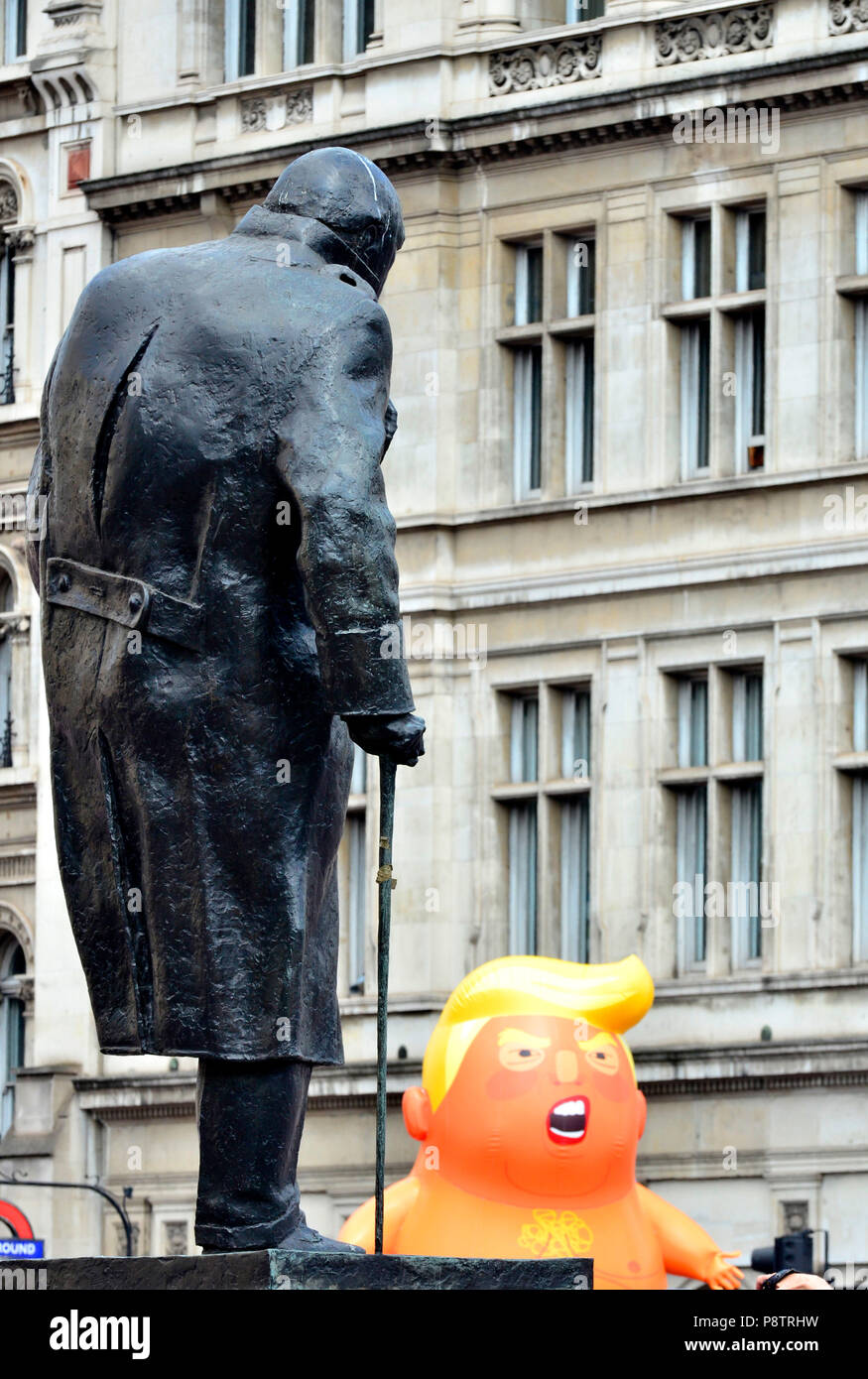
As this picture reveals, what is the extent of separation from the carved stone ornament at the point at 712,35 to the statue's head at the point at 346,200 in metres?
24.8

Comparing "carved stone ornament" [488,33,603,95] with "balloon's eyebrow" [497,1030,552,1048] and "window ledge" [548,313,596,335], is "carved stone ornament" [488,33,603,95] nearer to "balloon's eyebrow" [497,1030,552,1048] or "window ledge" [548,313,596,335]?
"window ledge" [548,313,596,335]

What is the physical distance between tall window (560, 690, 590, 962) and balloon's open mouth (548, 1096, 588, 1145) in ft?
28.1

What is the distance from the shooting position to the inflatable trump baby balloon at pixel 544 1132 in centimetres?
2717

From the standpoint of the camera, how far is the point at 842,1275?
32.9 meters

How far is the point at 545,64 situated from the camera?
3688cm

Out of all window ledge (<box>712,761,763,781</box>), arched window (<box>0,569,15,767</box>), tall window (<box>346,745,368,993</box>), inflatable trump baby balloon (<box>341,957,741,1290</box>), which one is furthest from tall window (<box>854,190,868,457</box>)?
arched window (<box>0,569,15,767</box>)

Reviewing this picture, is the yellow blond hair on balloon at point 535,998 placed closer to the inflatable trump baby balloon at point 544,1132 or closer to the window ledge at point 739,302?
the inflatable trump baby balloon at point 544,1132

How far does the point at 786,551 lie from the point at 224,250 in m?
24.3

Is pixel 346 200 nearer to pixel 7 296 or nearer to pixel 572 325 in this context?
pixel 572 325

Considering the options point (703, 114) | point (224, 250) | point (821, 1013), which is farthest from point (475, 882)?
point (224, 250)

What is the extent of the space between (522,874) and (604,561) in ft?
9.80

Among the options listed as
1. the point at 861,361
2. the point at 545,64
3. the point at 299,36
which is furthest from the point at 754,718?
the point at 299,36

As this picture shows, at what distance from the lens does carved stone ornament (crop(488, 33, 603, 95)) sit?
36.4 meters

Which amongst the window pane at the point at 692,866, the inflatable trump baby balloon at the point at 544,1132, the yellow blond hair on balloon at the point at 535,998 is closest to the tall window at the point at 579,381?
the window pane at the point at 692,866
